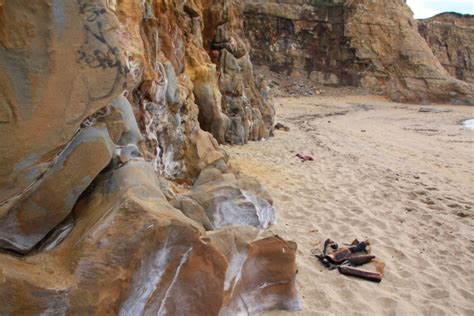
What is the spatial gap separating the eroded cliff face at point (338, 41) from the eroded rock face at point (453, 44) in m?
6.23

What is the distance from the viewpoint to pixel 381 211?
4.90 metres

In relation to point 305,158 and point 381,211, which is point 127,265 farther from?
point 305,158

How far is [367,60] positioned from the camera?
26938 mm

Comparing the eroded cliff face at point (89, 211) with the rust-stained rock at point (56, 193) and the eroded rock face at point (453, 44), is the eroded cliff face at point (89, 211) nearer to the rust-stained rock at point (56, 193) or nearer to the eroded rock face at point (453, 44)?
the rust-stained rock at point (56, 193)

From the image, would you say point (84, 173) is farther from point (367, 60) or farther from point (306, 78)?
point (367, 60)

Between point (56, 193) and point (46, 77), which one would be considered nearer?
point (46, 77)

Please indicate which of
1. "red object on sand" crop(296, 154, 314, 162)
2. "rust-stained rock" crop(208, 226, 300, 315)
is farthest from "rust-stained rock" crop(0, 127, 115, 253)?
"red object on sand" crop(296, 154, 314, 162)

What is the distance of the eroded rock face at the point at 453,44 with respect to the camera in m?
31.7

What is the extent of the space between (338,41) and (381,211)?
24236 millimetres

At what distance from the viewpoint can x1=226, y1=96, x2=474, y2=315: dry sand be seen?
9.88 ft

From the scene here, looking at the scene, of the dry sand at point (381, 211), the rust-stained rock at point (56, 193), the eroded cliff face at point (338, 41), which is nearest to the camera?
the rust-stained rock at point (56, 193)

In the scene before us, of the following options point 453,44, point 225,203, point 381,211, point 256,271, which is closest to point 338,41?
point 453,44

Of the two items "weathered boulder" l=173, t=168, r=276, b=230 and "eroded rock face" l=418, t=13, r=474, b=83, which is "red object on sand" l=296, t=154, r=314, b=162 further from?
"eroded rock face" l=418, t=13, r=474, b=83

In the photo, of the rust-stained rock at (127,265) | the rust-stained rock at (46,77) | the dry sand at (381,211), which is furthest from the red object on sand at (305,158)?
the rust-stained rock at (46,77)
